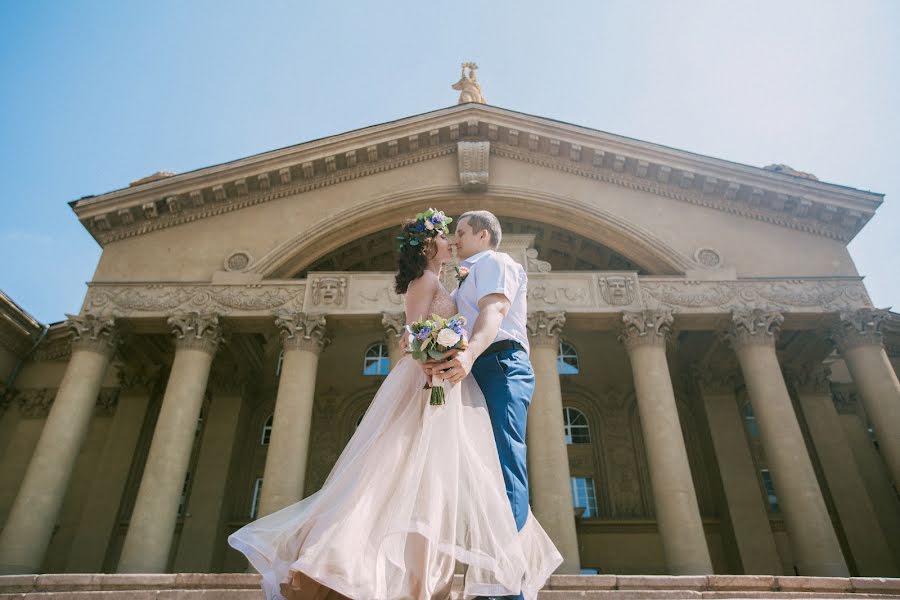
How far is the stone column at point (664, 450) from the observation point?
43.7 feet

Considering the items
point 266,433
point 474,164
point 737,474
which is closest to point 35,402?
point 266,433

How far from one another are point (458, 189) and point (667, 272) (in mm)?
7020

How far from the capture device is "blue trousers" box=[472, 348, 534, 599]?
11.4 feet

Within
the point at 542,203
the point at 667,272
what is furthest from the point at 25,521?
the point at 667,272

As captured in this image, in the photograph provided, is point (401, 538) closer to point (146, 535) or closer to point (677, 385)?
point (146, 535)

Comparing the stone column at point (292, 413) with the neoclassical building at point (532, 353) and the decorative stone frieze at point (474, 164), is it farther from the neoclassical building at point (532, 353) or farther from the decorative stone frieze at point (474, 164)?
the decorative stone frieze at point (474, 164)

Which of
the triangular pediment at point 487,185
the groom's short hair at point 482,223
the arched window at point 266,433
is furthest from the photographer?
the arched window at point 266,433

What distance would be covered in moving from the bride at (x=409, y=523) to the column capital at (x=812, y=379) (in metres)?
18.8

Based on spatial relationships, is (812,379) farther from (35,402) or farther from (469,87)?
(35,402)

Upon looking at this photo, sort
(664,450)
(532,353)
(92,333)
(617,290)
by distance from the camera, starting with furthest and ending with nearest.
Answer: (617,290) → (92,333) → (532,353) → (664,450)

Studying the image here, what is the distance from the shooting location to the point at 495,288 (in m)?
3.82

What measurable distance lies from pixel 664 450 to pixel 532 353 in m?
3.95

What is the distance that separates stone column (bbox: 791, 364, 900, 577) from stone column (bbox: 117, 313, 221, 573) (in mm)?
17652

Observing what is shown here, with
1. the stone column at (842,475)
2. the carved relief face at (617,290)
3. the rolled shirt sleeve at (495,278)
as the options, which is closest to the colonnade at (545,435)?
the carved relief face at (617,290)
